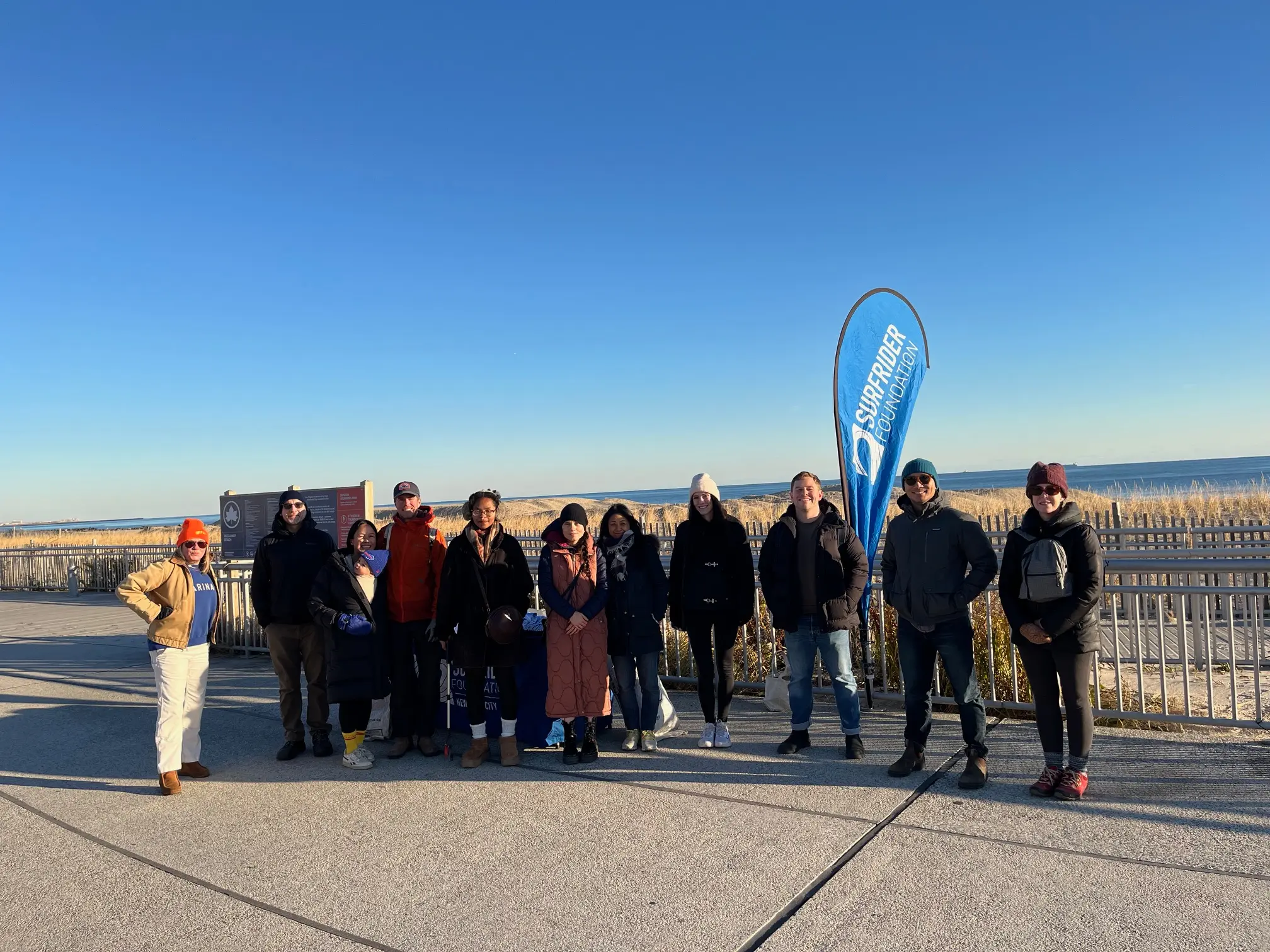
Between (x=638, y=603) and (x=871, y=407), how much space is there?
2693mm

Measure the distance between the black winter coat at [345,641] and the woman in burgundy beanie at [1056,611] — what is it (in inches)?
161

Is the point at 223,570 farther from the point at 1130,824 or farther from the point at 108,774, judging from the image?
the point at 1130,824

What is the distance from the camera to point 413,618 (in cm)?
Result: 566

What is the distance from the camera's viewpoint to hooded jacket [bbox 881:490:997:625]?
187 inches

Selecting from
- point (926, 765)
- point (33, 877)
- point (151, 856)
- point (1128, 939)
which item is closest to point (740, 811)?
point (926, 765)

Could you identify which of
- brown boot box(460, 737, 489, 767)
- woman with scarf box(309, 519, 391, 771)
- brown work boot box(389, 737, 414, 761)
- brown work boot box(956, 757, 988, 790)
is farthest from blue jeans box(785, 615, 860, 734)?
woman with scarf box(309, 519, 391, 771)

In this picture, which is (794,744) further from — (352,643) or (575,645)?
(352,643)

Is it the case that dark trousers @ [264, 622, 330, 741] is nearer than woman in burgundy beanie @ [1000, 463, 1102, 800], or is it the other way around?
woman in burgundy beanie @ [1000, 463, 1102, 800]

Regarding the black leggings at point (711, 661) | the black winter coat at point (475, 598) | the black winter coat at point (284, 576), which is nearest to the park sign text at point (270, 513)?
the black winter coat at point (284, 576)

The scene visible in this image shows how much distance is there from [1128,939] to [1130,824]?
1195mm

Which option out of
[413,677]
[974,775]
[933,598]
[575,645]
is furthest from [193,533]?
[974,775]

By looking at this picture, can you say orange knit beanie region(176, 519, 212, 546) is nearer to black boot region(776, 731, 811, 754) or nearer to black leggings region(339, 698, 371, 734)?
black leggings region(339, 698, 371, 734)

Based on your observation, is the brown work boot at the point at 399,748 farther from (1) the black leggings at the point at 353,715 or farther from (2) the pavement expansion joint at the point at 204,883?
(2) the pavement expansion joint at the point at 204,883

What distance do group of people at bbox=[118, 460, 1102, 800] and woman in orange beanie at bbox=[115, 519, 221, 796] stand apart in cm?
1
